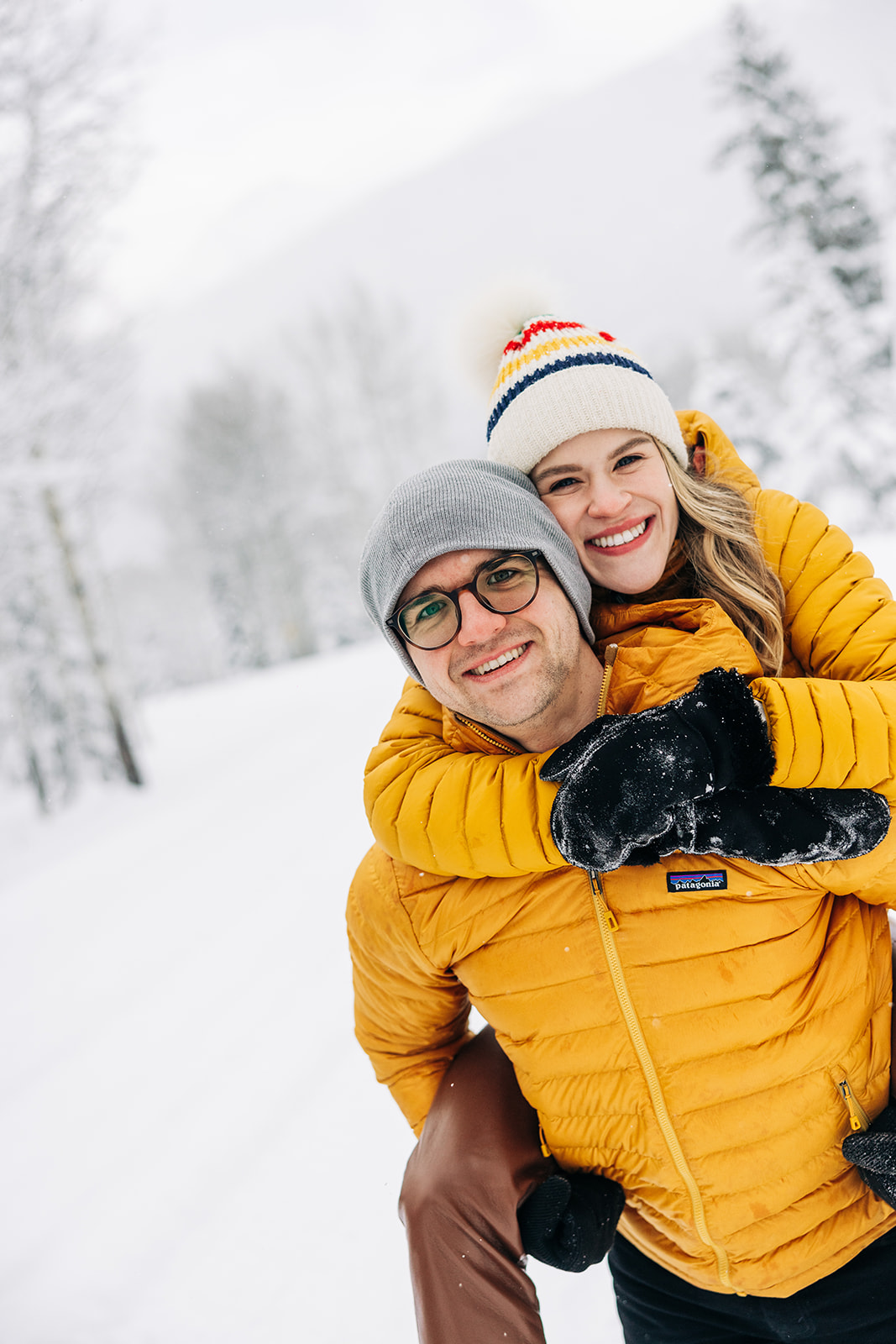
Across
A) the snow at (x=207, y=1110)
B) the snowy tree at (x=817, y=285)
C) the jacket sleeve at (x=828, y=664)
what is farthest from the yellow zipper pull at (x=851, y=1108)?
the snowy tree at (x=817, y=285)

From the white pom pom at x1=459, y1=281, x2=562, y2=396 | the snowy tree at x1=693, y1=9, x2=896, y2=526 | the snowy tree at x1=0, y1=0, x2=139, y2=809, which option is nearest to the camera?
the white pom pom at x1=459, y1=281, x2=562, y2=396

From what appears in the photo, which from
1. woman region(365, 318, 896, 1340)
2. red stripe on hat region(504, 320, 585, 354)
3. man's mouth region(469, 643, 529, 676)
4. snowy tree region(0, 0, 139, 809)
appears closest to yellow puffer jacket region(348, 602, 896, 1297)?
Answer: woman region(365, 318, 896, 1340)

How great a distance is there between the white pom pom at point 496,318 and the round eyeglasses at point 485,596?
0.88m

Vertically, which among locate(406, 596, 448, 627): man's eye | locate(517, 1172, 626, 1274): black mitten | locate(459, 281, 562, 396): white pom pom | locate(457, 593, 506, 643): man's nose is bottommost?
locate(517, 1172, 626, 1274): black mitten

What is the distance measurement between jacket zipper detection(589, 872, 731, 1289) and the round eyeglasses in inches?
26.7

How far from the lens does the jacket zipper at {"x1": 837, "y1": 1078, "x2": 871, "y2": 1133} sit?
1.49 m

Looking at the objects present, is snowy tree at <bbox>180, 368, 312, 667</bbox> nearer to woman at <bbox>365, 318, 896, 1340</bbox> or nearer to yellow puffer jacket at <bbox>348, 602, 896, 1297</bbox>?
woman at <bbox>365, 318, 896, 1340</bbox>

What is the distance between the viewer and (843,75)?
1237 centimetres

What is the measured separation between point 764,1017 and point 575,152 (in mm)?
81330

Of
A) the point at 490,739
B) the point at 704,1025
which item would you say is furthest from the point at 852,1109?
the point at 490,739

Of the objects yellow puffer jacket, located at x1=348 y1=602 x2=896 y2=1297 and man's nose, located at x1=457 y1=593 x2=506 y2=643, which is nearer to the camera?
yellow puffer jacket, located at x1=348 y1=602 x2=896 y2=1297

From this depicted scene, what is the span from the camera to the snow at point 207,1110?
7.38 ft

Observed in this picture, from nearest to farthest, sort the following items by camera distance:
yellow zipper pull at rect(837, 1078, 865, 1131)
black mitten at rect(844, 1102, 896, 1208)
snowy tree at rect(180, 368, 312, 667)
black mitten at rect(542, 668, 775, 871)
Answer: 1. black mitten at rect(542, 668, 775, 871)
2. black mitten at rect(844, 1102, 896, 1208)
3. yellow zipper pull at rect(837, 1078, 865, 1131)
4. snowy tree at rect(180, 368, 312, 667)

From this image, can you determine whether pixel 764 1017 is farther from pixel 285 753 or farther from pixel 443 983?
pixel 285 753
